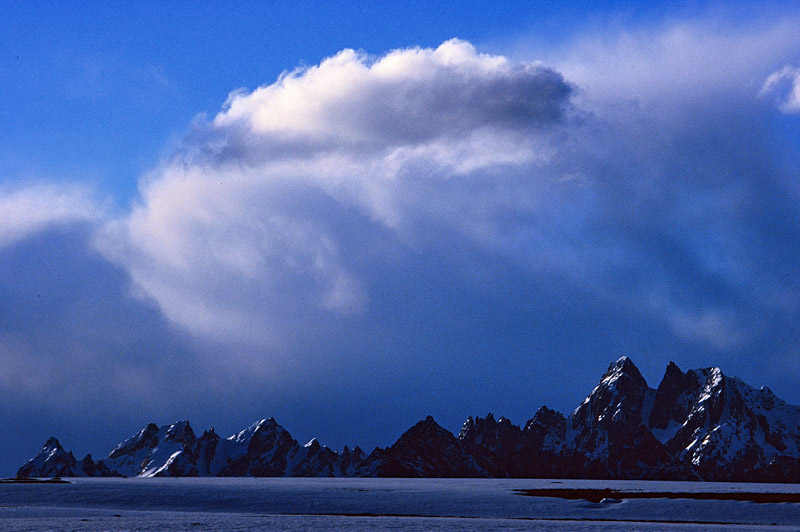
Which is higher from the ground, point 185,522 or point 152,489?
point 152,489

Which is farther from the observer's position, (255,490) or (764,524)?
(255,490)

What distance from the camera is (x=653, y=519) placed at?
67.0 metres

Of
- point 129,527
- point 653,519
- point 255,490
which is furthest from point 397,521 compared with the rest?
point 255,490

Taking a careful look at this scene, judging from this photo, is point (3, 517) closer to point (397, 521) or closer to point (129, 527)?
point (129, 527)

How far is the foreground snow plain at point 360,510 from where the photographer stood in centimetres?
5456

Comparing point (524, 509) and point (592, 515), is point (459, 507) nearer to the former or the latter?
point (524, 509)

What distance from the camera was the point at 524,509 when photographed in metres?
72.0

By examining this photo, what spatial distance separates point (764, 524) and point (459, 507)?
23937 millimetres

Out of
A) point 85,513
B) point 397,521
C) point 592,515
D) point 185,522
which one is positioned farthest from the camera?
point 592,515

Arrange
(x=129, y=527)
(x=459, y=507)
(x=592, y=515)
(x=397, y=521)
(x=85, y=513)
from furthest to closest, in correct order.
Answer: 1. (x=459, y=507)
2. (x=592, y=515)
3. (x=85, y=513)
4. (x=397, y=521)
5. (x=129, y=527)

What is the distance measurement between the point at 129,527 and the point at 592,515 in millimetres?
36975

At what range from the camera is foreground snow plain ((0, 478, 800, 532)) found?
2148 inches

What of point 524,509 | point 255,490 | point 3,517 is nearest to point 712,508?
point 524,509

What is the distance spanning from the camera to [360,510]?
7181 centimetres
